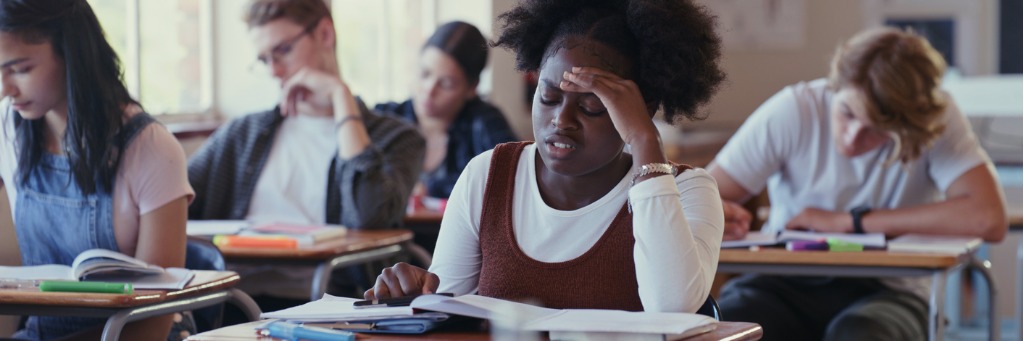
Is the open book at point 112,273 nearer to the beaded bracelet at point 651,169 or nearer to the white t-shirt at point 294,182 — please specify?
the beaded bracelet at point 651,169

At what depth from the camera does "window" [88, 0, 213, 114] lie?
396 centimetres

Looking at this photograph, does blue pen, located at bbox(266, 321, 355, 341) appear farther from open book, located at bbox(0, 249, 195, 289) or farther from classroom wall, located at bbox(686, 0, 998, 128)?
classroom wall, located at bbox(686, 0, 998, 128)

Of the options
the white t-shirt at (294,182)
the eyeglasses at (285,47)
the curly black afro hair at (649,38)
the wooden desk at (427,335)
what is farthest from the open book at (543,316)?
the eyeglasses at (285,47)

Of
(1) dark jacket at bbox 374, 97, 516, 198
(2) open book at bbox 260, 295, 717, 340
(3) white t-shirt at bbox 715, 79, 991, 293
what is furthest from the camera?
(1) dark jacket at bbox 374, 97, 516, 198

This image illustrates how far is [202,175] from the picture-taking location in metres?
3.61

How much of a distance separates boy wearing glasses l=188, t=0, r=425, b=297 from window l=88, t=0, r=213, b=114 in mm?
437

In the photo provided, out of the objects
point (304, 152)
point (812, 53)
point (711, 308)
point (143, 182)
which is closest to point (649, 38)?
point (711, 308)

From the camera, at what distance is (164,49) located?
13.9 feet

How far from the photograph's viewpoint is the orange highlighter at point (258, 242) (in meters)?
2.97

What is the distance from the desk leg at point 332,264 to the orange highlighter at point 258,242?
0.31 ft

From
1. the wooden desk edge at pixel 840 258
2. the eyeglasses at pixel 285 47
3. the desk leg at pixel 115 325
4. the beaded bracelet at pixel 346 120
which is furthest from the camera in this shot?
the eyeglasses at pixel 285 47

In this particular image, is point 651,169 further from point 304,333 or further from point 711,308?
point 304,333

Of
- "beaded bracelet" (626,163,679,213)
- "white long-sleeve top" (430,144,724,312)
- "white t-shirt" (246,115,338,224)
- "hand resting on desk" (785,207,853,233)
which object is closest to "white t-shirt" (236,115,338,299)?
"white t-shirt" (246,115,338,224)

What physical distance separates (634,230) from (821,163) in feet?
5.57
